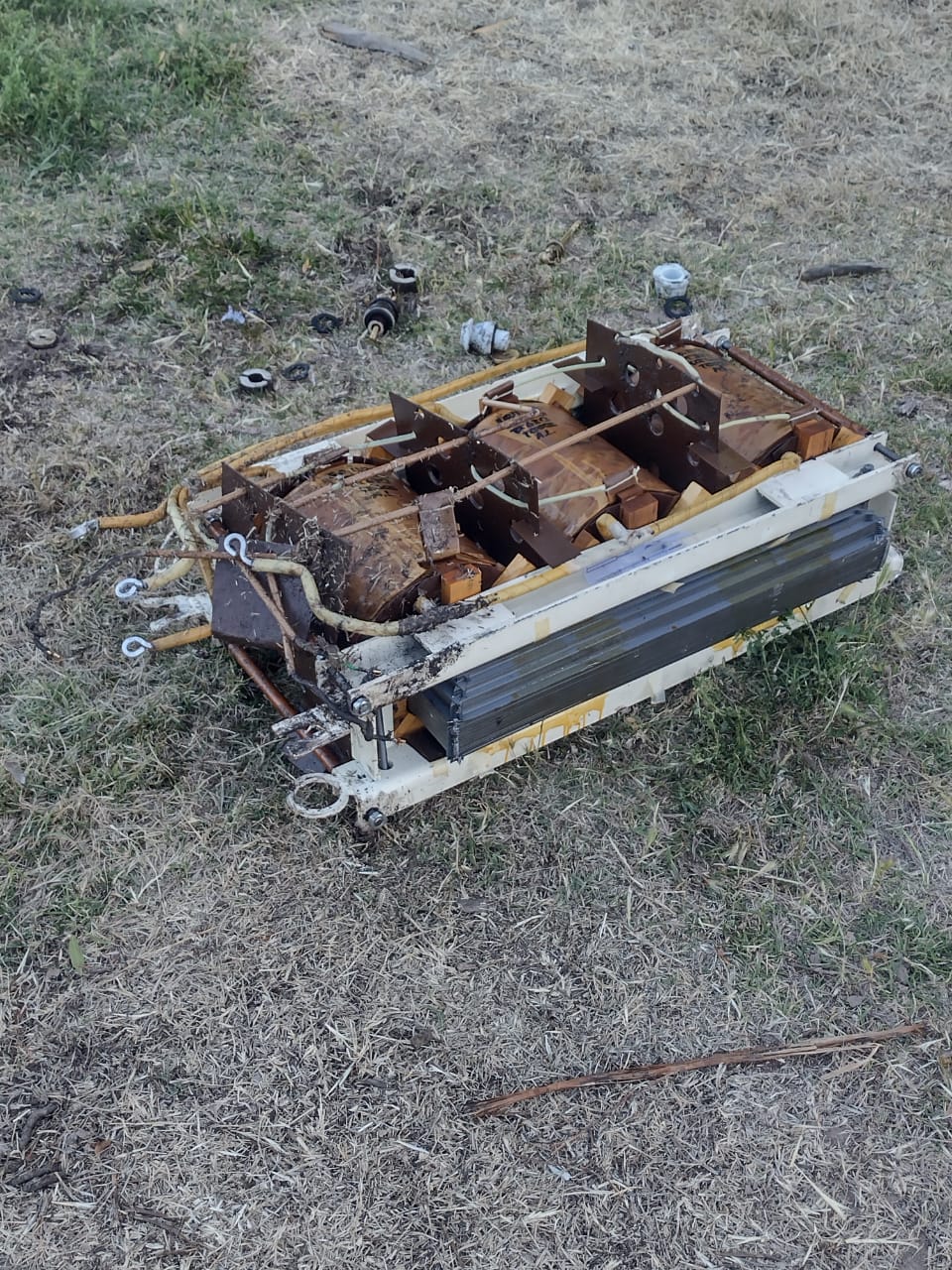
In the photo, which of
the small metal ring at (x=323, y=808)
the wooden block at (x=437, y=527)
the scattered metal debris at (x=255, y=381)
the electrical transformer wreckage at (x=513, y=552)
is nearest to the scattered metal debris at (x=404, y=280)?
the scattered metal debris at (x=255, y=381)

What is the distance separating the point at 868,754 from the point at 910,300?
2.71 m

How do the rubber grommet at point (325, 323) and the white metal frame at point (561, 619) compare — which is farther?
the rubber grommet at point (325, 323)

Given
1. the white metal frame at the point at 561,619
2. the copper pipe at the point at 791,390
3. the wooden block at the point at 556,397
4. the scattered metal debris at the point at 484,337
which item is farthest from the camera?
the scattered metal debris at the point at 484,337

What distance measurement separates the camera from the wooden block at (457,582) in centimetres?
300

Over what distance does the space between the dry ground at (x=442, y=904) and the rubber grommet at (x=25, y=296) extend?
0.24 ft

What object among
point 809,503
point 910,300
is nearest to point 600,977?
point 809,503

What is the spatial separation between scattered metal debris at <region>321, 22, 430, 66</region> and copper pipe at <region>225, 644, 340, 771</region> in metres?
4.80

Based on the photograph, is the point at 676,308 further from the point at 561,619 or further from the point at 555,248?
the point at 561,619

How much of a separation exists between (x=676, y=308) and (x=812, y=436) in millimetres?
2005

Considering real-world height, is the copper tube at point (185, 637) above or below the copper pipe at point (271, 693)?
above

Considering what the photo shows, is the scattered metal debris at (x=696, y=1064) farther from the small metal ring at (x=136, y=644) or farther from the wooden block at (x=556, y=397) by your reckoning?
the wooden block at (x=556, y=397)

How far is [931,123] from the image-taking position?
21.3 feet

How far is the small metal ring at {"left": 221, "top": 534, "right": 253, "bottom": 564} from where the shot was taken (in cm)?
293

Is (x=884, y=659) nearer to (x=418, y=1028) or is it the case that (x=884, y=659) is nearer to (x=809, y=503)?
(x=809, y=503)
